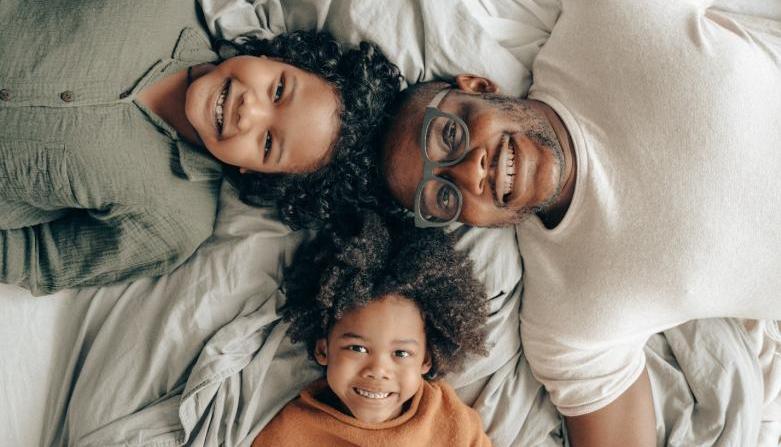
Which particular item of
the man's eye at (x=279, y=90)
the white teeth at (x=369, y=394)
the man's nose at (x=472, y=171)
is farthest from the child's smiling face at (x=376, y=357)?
the man's eye at (x=279, y=90)

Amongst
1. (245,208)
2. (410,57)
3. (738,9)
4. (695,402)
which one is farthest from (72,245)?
(738,9)

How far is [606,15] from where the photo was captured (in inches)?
61.9

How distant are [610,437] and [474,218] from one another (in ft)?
2.19

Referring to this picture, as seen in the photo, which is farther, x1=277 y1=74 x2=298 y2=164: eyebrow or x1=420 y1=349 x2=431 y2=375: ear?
x1=420 y1=349 x2=431 y2=375: ear

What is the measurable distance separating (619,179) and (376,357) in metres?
0.73

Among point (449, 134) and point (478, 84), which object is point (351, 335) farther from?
point (478, 84)

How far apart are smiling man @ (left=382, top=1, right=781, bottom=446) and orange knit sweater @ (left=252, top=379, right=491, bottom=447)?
0.27 meters

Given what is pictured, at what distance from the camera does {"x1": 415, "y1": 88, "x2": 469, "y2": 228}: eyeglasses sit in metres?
1.48

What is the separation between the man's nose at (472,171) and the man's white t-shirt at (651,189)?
260 mm

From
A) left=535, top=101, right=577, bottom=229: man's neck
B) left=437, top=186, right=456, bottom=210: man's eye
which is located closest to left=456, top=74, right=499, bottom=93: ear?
left=535, top=101, right=577, bottom=229: man's neck

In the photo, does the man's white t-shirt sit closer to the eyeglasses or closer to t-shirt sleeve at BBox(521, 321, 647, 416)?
t-shirt sleeve at BBox(521, 321, 647, 416)

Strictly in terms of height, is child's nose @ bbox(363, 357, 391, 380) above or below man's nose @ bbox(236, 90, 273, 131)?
below

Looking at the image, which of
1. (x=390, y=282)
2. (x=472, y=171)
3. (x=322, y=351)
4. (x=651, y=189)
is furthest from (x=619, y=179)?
(x=322, y=351)

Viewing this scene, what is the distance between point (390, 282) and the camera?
1499 mm
